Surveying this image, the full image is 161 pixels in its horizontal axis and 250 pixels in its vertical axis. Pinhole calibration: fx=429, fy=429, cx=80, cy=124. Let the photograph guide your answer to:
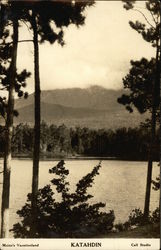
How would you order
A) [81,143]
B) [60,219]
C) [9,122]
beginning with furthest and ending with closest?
[81,143] < [60,219] < [9,122]

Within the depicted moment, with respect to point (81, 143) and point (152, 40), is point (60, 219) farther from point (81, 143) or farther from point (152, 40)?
point (81, 143)

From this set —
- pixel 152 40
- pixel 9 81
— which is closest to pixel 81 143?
pixel 152 40

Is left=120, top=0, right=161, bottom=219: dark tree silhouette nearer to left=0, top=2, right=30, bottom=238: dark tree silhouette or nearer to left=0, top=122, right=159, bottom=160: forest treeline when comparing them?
left=0, top=2, right=30, bottom=238: dark tree silhouette

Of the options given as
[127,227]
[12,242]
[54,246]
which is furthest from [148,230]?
[127,227]

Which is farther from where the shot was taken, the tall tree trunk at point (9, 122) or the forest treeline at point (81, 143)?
the forest treeline at point (81, 143)

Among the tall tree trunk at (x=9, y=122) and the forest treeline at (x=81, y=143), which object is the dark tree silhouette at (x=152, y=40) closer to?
the tall tree trunk at (x=9, y=122)

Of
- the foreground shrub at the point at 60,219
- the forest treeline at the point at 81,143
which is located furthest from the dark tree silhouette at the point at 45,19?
the forest treeline at the point at 81,143

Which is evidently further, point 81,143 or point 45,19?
point 81,143

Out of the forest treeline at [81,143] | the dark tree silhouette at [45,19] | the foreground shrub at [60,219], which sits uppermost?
the dark tree silhouette at [45,19]
